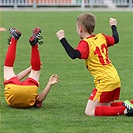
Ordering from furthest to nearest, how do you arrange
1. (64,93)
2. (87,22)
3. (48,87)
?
(64,93)
(48,87)
(87,22)

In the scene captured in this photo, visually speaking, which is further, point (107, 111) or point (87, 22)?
point (87, 22)

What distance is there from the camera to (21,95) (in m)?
7.20

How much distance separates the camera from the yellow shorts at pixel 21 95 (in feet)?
23.6

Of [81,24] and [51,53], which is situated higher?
[81,24]

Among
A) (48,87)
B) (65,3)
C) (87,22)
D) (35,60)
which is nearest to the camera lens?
(87,22)

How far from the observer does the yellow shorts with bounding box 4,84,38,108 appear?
719 centimetres

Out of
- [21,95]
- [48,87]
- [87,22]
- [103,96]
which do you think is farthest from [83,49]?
[21,95]

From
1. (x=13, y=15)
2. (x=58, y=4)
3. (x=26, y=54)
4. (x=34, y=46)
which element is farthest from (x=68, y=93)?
(x=58, y=4)

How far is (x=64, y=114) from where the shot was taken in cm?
698

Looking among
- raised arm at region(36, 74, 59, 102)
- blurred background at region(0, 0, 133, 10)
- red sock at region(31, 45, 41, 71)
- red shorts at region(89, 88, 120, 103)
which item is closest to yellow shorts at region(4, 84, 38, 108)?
raised arm at region(36, 74, 59, 102)

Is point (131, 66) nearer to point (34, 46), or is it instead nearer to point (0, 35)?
point (34, 46)

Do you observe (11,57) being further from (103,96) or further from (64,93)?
(103,96)

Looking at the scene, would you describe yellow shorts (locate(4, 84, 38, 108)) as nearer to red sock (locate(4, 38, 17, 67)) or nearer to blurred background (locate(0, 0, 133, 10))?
red sock (locate(4, 38, 17, 67))

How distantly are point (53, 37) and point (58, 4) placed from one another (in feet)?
40.0
